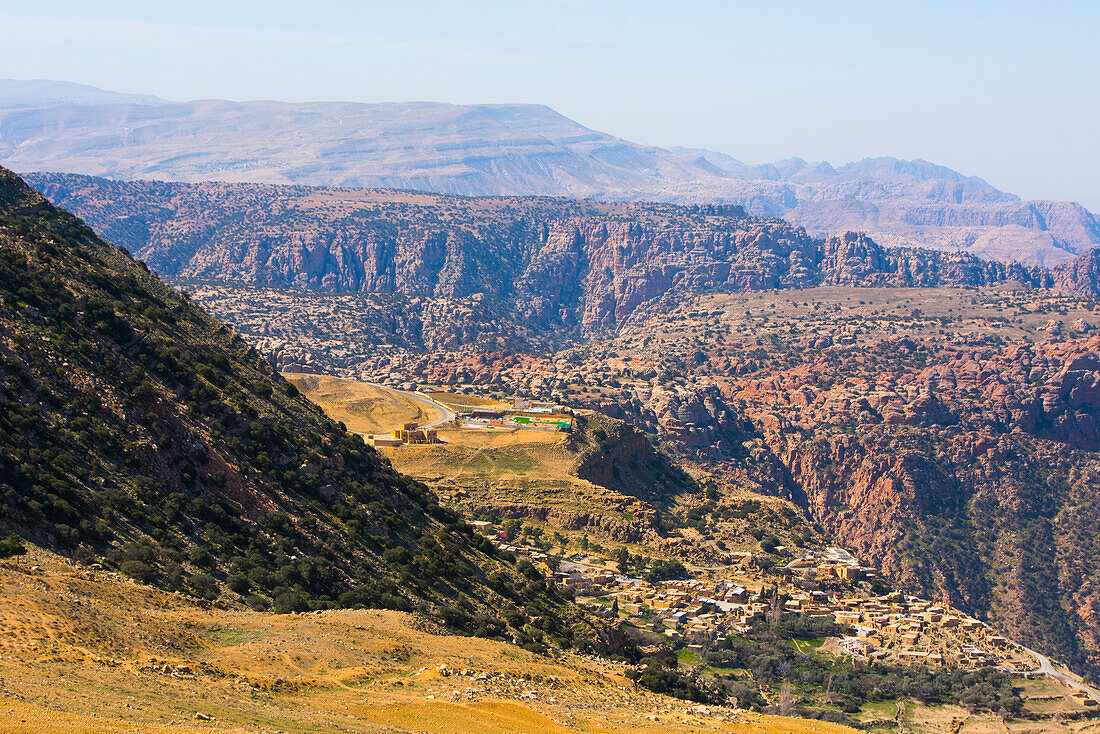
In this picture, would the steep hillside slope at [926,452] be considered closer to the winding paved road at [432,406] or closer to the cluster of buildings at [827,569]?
the winding paved road at [432,406]

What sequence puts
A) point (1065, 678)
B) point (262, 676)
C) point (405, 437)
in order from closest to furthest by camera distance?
1. point (262, 676)
2. point (1065, 678)
3. point (405, 437)

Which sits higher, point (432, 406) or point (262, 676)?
point (262, 676)

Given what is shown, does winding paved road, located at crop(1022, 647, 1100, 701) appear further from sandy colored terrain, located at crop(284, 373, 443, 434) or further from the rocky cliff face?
sandy colored terrain, located at crop(284, 373, 443, 434)

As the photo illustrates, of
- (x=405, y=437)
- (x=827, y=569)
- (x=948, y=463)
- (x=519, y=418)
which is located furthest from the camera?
(x=948, y=463)

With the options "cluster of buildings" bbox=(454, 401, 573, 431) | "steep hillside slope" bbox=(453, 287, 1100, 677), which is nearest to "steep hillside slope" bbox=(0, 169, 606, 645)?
"cluster of buildings" bbox=(454, 401, 573, 431)

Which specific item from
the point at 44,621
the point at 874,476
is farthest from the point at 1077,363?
the point at 44,621

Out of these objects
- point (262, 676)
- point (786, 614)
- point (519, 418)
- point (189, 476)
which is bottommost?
A: point (786, 614)

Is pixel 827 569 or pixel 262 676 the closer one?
pixel 262 676

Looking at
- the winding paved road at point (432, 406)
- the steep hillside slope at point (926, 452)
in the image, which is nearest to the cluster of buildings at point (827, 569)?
the winding paved road at point (432, 406)

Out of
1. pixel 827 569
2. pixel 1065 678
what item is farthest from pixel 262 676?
pixel 827 569

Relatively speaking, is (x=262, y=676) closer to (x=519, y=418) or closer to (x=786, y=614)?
(x=786, y=614)
